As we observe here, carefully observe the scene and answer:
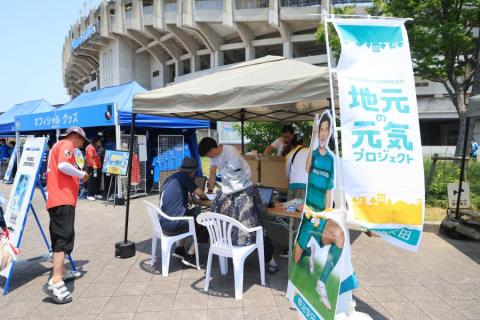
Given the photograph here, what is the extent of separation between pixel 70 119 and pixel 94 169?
6.03ft

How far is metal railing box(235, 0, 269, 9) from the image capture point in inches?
1210

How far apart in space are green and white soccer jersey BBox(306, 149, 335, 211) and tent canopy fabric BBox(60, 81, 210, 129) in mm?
6515

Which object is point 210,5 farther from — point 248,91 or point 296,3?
point 248,91

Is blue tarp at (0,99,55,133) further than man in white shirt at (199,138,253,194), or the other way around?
blue tarp at (0,99,55,133)

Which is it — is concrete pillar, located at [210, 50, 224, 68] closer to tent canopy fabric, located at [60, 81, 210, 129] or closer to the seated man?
tent canopy fabric, located at [60, 81, 210, 129]

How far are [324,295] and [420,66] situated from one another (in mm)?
9495

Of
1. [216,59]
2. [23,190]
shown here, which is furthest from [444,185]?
[216,59]

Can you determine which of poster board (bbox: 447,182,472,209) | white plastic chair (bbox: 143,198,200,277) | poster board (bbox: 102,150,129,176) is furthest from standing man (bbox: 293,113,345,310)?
poster board (bbox: 102,150,129,176)

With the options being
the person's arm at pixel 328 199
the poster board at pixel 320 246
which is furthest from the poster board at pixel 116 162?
the person's arm at pixel 328 199

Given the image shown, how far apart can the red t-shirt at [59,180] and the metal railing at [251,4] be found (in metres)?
30.2

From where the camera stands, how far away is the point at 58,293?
11.2ft

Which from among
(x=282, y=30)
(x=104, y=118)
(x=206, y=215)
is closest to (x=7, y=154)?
(x=104, y=118)

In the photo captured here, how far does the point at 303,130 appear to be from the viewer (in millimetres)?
9406

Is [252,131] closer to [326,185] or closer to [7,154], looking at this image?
[326,185]
